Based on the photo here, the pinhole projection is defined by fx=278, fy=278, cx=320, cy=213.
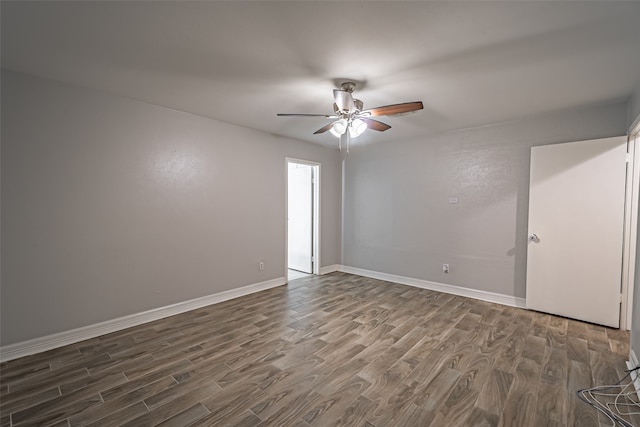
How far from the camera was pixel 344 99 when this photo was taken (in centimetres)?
244

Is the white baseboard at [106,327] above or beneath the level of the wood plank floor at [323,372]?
above

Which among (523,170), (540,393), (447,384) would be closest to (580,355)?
(540,393)

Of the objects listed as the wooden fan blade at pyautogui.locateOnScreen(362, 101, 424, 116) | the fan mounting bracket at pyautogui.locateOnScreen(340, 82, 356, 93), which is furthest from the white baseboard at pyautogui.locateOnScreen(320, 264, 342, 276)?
the fan mounting bracket at pyautogui.locateOnScreen(340, 82, 356, 93)

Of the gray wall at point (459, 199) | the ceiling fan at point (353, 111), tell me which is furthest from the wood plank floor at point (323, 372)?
the ceiling fan at point (353, 111)

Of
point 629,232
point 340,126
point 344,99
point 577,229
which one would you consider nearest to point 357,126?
point 340,126

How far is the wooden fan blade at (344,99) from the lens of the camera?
240 centimetres

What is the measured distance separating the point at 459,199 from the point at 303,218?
2737 millimetres

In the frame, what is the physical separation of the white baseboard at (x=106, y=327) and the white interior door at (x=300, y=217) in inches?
60.6

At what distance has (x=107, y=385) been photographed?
2.05 meters

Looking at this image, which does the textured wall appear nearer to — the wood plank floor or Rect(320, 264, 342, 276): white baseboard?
the wood plank floor

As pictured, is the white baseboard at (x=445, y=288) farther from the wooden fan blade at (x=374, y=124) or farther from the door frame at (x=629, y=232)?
the wooden fan blade at (x=374, y=124)

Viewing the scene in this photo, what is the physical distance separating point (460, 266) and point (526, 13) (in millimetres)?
3307

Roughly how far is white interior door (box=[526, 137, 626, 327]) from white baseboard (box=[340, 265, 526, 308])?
0.23 m

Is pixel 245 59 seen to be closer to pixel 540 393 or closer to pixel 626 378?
pixel 540 393
